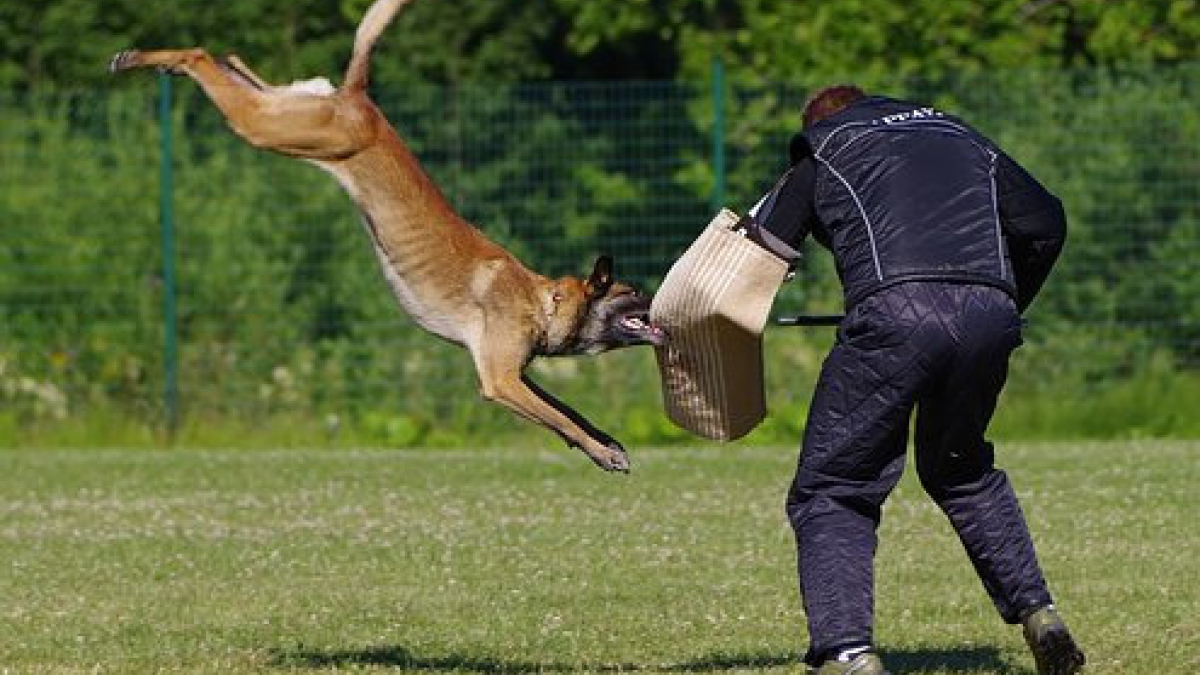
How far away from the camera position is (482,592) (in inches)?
397

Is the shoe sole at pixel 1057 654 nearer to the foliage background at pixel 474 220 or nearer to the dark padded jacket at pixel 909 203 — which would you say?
the dark padded jacket at pixel 909 203

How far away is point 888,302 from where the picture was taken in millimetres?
7109

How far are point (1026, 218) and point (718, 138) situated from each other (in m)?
10.3

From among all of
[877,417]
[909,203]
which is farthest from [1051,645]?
[909,203]

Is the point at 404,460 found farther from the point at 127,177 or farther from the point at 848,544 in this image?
the point at 848,544

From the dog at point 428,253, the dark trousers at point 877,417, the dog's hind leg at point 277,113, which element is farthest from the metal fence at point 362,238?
the dark trousers at point 877,417

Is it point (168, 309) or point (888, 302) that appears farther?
point (168, 309)

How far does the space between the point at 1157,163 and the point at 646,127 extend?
354 cm

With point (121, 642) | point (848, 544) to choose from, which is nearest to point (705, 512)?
point (121, 642)

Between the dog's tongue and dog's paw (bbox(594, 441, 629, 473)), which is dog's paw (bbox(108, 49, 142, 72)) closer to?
the dog's tongue

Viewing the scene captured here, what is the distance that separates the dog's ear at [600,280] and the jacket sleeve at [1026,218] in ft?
4.88

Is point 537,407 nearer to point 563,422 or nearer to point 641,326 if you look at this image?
point 563,422

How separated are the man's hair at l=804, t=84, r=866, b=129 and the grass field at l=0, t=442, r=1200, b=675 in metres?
1.71

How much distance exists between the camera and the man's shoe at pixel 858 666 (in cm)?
715
